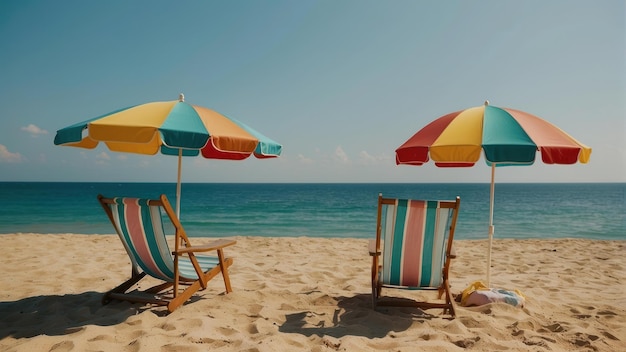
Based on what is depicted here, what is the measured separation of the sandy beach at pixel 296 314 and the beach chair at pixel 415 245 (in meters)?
0.28

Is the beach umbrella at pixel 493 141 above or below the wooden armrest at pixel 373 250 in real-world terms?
above

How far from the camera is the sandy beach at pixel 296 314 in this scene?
2805mm

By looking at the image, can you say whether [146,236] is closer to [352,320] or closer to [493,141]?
[352,320]

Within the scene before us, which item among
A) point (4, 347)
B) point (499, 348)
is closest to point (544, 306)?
point (499, 348)

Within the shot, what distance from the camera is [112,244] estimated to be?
7750 mm

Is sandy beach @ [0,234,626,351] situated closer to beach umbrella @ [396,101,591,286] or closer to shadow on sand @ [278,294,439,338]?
shadow on sand @ [278,294,439,338]

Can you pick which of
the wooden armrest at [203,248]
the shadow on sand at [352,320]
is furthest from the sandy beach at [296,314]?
the wooden armrest at [203,248]

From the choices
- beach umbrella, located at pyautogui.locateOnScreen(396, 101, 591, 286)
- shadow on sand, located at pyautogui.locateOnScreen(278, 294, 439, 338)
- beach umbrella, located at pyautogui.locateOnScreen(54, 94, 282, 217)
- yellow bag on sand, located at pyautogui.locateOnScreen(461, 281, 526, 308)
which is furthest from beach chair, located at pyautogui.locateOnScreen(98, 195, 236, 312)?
yellow bag on sand, located at pyautogui.locateOnScreen(461, 281, 526, 308)

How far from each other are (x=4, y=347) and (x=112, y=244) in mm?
5367

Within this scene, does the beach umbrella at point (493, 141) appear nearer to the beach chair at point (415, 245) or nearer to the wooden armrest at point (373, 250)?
the beach chair at point (415, 245)

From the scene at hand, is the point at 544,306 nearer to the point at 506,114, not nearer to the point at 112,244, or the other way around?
the point at 506,114

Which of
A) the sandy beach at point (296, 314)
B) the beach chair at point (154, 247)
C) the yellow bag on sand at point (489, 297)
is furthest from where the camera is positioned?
the yellow bag on sand at point (489, 297)

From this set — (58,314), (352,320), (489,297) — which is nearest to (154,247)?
(58,314)

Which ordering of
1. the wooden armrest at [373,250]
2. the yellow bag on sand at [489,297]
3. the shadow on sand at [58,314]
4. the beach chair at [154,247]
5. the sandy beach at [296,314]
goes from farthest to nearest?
the yellow bag on sand at [489,297] → the wooden armrest at [373,250] → the beach chair at [154,247] → the shadow on sand at [58,314] → the sandy beach at [296,314]
